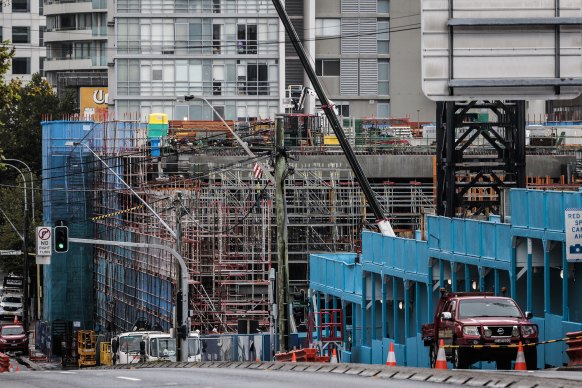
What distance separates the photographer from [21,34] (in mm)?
158250

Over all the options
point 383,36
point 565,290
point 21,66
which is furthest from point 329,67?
point 565,290

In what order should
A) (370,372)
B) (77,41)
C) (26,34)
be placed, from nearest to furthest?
(370,372), (77,41), (26,34)

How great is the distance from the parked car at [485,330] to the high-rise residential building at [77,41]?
355 feet

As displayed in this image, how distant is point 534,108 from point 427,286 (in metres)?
66.4

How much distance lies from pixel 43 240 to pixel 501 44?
36.6 metres

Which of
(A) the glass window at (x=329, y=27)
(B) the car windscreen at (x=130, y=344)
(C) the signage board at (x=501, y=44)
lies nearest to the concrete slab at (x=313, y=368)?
(C) the signage board at (x=501, y=44)

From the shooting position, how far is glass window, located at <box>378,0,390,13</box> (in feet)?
344

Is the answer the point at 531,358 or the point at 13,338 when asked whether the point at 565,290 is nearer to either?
the point at 531,358

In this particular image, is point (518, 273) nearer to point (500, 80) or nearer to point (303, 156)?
point (500, 80)

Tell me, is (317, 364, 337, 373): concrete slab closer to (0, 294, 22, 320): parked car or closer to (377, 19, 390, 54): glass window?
(0, 294, 22, 320): parked car

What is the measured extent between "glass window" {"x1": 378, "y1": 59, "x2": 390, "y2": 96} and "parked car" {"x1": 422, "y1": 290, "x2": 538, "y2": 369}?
244ft

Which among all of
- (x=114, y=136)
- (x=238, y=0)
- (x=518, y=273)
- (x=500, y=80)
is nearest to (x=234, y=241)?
(x=114, y=136)

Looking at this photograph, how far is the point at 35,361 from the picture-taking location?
74.4m

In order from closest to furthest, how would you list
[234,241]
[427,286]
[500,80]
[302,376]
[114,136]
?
[500,80] → [302,376] → [427,286] → [234,241] → [114,136]
